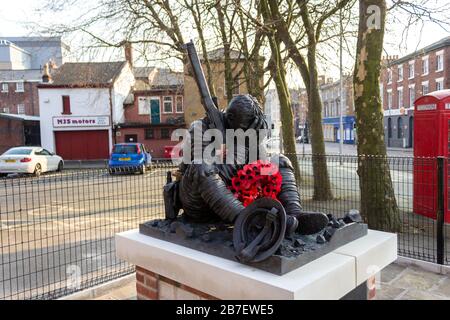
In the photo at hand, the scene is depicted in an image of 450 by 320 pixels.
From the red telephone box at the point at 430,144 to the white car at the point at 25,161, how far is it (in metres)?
15.8

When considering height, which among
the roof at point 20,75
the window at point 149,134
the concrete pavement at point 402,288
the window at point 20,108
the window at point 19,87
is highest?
the roof at point 20,75

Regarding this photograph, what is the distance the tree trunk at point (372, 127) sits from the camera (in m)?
6.37

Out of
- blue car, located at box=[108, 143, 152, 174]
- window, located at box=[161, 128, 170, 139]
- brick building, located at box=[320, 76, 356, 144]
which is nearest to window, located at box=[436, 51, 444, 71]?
brick building, located at box=[320, 76, 356, 144]

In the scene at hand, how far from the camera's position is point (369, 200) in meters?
6.43

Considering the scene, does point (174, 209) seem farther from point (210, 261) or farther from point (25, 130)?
point (25, 130)

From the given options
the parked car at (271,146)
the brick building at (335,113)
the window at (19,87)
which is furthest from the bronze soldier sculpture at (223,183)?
the brick building at (335,113)

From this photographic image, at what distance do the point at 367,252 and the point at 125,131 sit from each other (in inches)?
A: 1092

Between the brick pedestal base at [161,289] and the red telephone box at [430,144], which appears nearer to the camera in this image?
the brick pedestal base at [161,289]

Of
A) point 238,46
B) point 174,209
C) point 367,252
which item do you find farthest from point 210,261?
point 238,46

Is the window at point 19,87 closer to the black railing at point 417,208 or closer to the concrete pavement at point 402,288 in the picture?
the black railing at point 417,208

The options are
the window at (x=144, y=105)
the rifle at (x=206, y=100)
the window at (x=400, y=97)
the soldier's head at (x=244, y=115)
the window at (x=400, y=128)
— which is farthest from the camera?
the window at (x=400, y=97)

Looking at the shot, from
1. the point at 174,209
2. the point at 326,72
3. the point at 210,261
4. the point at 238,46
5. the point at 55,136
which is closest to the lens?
the point at 210,261

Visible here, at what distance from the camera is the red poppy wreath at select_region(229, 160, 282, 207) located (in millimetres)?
2861

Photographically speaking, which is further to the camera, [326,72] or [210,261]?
[326,72]
